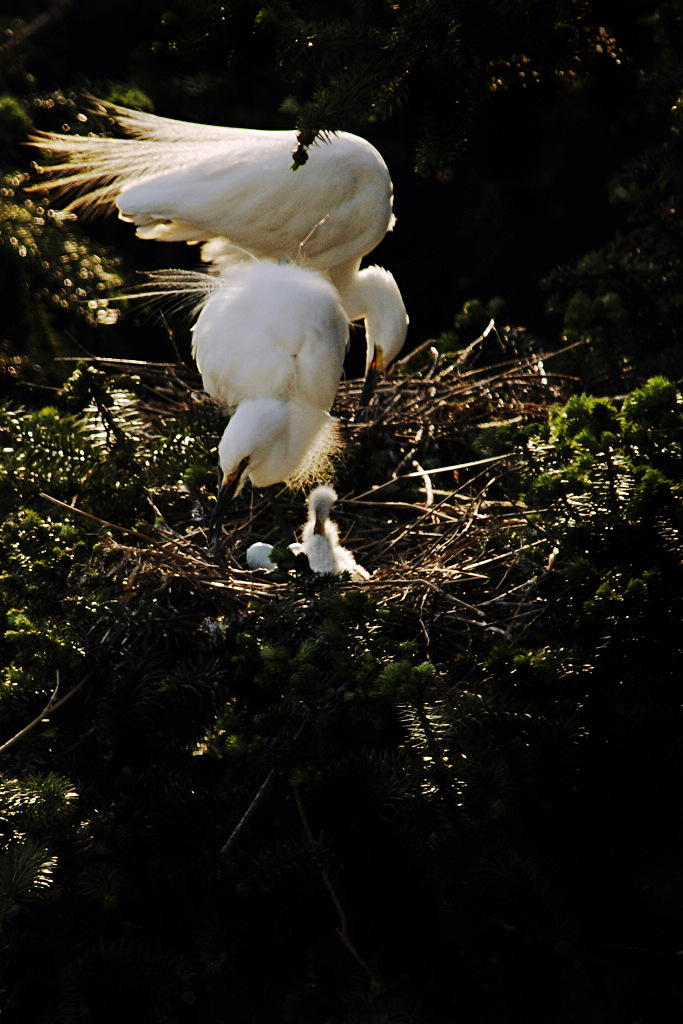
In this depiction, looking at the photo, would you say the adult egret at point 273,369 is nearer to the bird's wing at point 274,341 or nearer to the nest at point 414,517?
the bird's wing at point 274,341

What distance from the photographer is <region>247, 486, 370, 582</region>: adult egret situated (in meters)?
2.05

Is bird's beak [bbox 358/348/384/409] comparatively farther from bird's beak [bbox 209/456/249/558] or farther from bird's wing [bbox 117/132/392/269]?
bird's beak [bbox 209/456/249/558]

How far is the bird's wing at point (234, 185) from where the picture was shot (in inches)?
105

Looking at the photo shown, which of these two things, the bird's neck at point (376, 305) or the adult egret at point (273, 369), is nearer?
the adult egret at point (273, 369)

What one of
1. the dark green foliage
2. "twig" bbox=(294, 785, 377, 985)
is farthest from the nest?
"twig" bbox=(294, 785, 377, 985)

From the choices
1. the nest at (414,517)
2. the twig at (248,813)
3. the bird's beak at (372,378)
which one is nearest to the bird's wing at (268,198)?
the bird's beak at (372,378)

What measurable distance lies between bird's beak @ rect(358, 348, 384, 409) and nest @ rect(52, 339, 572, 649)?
0.04 meters

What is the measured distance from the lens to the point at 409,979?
130cm

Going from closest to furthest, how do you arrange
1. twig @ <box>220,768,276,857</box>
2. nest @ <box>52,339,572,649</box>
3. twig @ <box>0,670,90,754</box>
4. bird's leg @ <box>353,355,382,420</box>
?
twig @ <box>220,768,276,857</box>
twig @ <box>0,670,90,754</box>
nest @ <box>52,339,572,649</box>
bird's leg @ <box>353,355,382,420</box>

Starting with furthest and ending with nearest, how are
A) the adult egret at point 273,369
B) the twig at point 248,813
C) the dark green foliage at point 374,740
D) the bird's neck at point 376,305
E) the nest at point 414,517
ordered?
the bird's neck at point 376,305
the adult egret at point 273,369
the nest at point 414,517
the twig at point 248,813
the dark green foliage at point 374,740

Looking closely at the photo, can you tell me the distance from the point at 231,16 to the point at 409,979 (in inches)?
54.6

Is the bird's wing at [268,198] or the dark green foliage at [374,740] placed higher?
the bird's wing at [268,198]

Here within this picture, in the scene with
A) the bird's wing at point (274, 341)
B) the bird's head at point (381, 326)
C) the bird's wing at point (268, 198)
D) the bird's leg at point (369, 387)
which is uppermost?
the bird's wing at point (268, 198)

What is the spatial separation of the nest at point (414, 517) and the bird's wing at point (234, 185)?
20.0 inches
